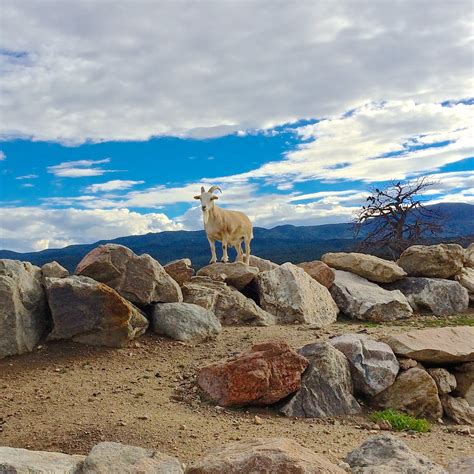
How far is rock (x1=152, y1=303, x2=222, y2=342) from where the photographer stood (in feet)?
42.3

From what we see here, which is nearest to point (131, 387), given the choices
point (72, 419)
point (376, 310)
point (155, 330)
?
point (72, 419)

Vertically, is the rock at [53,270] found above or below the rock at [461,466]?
above

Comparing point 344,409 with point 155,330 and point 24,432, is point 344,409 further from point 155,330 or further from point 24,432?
point 24,432

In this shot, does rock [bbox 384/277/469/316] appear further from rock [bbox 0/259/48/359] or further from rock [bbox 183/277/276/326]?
rock [bbox 0/259/48/359]

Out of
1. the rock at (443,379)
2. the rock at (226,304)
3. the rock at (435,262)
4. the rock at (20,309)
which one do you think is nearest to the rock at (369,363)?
the rock at (443,379)

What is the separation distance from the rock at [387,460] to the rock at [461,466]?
1.73ft

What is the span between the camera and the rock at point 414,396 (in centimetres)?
1123

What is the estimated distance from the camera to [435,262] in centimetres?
2114

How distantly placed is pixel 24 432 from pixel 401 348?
801 cm

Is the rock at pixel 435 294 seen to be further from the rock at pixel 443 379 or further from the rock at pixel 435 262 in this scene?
the rock at pixel 443 379

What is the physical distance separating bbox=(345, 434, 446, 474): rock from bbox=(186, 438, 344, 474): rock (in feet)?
2.68

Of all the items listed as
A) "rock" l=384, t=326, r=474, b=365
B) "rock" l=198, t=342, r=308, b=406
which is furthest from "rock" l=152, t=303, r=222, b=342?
"rock" l=384, t=326, r=474, b=365

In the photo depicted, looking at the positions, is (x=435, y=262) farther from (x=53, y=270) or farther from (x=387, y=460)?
(x=387, y=460)

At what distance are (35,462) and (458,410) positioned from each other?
9.14 m
